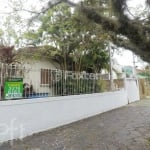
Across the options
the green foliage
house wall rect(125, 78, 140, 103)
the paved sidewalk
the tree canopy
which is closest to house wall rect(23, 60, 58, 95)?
the paved sidewalk

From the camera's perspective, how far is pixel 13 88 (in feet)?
27.8

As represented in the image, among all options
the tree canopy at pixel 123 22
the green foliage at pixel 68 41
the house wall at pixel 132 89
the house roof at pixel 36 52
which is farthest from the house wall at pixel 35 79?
the house wall at pixel 132 89

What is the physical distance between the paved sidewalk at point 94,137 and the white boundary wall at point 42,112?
31cm

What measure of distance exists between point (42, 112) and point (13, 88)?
1.45m

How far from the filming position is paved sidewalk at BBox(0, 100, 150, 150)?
7.33m

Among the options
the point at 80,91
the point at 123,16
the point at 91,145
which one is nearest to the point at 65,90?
the point at 80,91

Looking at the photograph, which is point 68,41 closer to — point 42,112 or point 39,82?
point 39,82

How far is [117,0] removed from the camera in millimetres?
5453

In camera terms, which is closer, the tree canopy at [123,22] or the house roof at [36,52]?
the tree canopy at [123,22]

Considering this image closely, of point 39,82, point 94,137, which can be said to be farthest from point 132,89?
point 94,137

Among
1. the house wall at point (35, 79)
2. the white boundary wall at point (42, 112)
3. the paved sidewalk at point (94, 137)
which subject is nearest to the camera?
the paved sidewalk at point (94, 137)

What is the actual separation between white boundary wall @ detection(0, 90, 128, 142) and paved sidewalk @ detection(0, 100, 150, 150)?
1.01 feet

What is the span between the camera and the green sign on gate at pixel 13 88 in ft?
26.9

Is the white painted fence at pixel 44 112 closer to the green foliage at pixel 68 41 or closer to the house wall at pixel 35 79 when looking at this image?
the house wall at pixel 35 79
